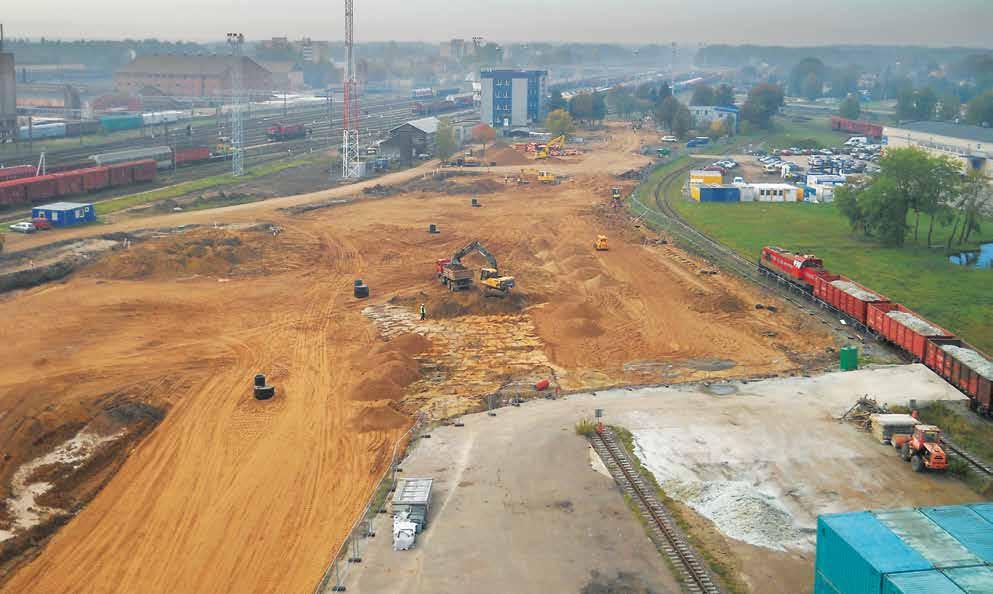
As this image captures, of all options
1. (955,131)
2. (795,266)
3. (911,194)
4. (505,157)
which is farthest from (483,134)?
(795,266)

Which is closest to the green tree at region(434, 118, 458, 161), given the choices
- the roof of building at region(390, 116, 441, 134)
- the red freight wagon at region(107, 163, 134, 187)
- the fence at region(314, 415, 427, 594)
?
the roof of building at region(390, 116, 441, 134)

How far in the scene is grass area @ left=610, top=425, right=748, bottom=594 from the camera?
2355 centimetres

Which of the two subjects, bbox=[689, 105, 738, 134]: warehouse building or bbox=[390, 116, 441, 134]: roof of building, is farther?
bbox=[689, 105, 738, 134]: warehouse building

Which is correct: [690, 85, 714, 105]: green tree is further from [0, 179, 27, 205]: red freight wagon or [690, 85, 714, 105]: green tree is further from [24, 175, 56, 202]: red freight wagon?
[0, 179, 27, 205]: red freight wagon

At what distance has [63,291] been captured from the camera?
5003 centimetres

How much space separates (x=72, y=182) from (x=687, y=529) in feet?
218

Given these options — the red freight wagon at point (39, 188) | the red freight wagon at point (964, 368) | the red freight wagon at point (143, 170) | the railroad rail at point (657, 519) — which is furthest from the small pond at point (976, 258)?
the red freight wagon at point (143, 170)

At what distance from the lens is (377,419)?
1359 inches

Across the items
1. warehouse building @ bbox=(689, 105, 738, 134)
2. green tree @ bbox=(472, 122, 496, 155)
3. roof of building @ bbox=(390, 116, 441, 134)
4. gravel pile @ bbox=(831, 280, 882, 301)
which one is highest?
warehouse building @ bbox=(689, 105, 738, 134)

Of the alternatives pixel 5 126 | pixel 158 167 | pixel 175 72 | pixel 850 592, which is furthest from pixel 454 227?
pixel 175 72

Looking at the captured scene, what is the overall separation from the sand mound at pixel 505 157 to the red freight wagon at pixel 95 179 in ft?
146

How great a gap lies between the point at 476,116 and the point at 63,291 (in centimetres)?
12118

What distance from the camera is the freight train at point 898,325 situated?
1362 inches

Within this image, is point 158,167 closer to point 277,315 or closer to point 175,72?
point 277,315
